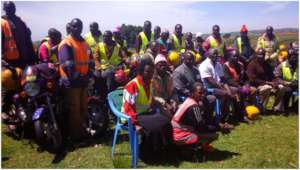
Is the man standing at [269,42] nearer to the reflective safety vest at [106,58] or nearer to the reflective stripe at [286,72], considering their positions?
the reflective stripe at [286,72]

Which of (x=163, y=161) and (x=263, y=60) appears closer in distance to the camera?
(x=163, y=161)

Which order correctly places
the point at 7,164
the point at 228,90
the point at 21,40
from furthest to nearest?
1. the point at 228,90
2. the point at 21,40
3. the point at 7,164

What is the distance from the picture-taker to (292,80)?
900 centimetres

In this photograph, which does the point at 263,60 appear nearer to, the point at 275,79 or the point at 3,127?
the point at 275,79

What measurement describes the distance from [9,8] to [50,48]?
1.15 metres

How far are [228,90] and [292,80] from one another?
2.28 meters

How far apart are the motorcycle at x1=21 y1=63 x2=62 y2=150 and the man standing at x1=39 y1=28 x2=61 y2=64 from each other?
1.21 meters

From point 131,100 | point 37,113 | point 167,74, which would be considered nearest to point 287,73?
point 167,74

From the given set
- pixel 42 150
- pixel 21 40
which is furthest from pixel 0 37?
pixel 42 150

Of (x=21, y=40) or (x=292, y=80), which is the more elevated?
(x=21, y=40)

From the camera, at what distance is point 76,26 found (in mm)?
5656

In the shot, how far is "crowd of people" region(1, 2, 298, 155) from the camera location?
5.21 meters

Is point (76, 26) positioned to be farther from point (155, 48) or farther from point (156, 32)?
point (156, 32)

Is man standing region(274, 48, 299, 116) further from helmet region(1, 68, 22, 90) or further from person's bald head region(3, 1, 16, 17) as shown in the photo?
person's bald head region(3, 1, 16, 17)
